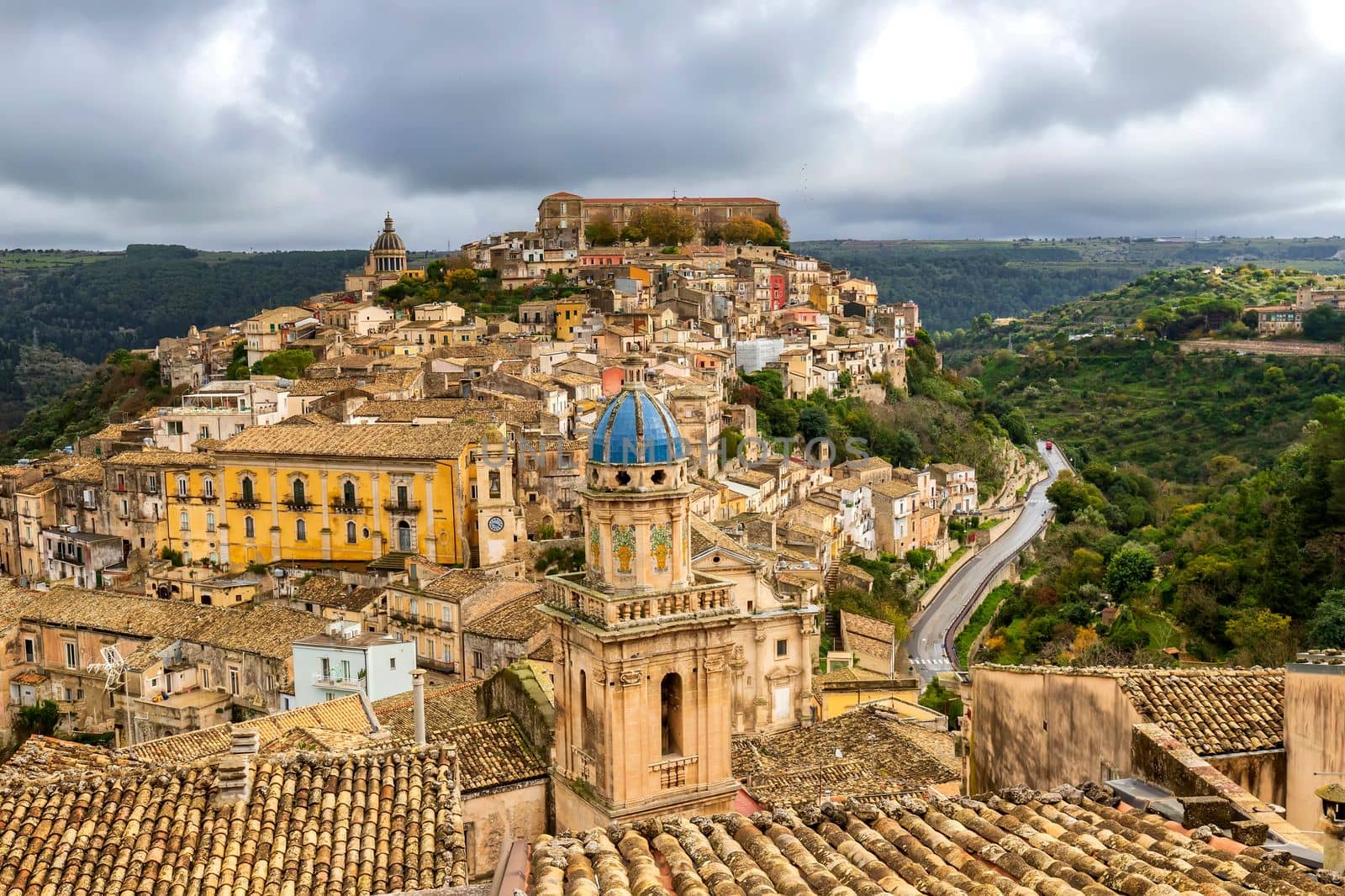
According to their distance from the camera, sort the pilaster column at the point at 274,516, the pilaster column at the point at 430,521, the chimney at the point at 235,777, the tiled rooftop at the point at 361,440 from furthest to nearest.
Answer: the pilaster column at the point at 274,516
the tiled rooftop at the point at 361,440
the pilaster column at the point at 430,521
the chimney at the point at 235,777

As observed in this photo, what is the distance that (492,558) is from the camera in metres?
39.0

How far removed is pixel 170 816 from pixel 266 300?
156292 millimetres

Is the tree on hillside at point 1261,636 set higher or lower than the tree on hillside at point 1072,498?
higher

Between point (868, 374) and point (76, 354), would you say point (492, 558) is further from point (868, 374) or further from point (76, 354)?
point (76, 354)

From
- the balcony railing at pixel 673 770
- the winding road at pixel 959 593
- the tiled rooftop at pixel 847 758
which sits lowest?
the winding road at pixel 959 593

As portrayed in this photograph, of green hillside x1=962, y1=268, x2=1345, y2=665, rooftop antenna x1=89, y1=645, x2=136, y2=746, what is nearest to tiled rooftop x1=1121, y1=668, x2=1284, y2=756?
green hillside x1=962, y1=268, x2=1345, y2=665

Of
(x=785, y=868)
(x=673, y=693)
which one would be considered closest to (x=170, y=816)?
(x=785, y=868)

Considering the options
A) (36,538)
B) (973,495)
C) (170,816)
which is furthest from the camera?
(973,495)

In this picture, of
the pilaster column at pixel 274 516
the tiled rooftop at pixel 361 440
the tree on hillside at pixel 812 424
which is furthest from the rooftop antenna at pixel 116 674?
the tree on hillside at pixel 812 424

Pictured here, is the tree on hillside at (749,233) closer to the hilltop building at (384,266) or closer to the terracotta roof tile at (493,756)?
the hilltop building at (384,266)

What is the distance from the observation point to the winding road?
151 ft

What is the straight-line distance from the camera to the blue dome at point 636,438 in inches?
595

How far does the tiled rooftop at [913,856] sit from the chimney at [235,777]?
3555 mm

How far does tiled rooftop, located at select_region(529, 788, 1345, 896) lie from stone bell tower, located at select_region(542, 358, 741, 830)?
6.24 metres
